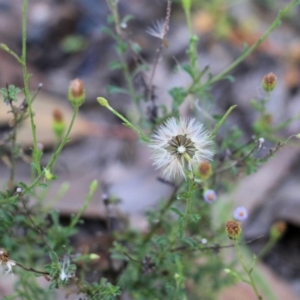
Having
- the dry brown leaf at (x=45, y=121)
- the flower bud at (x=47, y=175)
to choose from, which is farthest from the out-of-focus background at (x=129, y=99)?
the flower bud at (x=47, y=175)

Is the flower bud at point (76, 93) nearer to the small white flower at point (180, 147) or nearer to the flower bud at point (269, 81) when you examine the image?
the small white flower at point (180, 147)

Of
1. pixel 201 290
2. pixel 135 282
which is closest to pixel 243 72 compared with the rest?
pixel 201 290

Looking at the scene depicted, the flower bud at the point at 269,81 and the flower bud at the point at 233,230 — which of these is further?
the flower bud at the point at 269,81

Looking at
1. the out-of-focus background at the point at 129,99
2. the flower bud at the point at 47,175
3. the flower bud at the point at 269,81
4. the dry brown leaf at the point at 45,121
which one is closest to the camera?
the flower bud at the point at 47,175

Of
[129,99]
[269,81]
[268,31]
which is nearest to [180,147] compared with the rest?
[269,81]

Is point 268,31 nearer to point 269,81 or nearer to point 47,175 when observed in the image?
point 269,81

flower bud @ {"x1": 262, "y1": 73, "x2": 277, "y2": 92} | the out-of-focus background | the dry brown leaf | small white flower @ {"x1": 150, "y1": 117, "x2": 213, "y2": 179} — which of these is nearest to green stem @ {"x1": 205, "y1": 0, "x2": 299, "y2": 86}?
flower bud @ {"x1": 262, "y1": 73, "x2": 277, "y2": 92}
